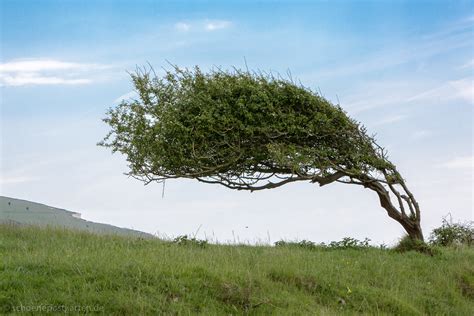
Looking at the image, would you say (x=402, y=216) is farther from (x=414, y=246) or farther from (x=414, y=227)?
(x=414, y=246)

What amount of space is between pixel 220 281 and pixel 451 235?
567 inches

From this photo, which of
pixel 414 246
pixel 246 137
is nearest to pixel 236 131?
pixel 246 137

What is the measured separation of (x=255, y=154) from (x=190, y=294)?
8.69 metres

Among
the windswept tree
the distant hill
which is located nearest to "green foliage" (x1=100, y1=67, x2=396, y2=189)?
the windswept tree

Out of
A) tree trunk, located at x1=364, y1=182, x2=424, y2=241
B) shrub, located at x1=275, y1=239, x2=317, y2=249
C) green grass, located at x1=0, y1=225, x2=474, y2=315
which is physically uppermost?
tree trunk, located at x1=364, y1=182, x2=424, y2=241

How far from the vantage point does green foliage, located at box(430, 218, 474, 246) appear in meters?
22.1

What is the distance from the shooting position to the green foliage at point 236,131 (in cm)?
1759

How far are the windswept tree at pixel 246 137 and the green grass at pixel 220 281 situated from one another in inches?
134

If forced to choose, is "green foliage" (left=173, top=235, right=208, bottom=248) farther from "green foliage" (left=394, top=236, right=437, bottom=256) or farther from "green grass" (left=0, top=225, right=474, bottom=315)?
"green foliage" (left=394, top=236, right=437, bottom=256)

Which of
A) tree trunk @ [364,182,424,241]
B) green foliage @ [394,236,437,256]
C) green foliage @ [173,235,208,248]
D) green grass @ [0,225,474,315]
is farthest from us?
tree trunk @ [364,182,424,241]

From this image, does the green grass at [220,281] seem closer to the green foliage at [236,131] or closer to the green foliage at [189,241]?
the green foliage at [189,241]

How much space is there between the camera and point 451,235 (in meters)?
22.2

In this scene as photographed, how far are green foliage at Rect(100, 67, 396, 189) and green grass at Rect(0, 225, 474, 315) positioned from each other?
339cm

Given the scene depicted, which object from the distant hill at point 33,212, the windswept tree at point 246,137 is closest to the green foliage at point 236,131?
the windswept tree at point 246,137
